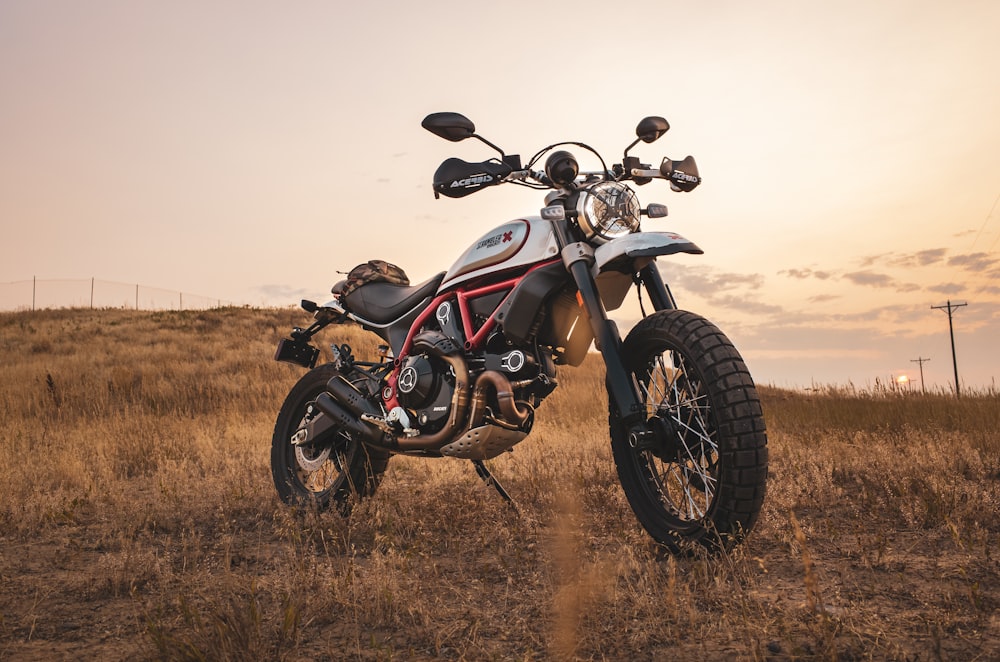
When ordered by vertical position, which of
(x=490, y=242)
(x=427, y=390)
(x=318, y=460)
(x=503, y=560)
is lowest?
(x=503, y=560)

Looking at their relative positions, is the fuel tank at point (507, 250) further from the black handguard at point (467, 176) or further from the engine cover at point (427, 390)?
the engine cover at point (427, 390)

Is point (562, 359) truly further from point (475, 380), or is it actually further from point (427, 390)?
point (427, 390)

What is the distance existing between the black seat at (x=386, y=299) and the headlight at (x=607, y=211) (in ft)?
4.34

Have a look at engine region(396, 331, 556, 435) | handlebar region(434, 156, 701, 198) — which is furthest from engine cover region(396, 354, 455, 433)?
handlebar region(434, 156, 701, 198)

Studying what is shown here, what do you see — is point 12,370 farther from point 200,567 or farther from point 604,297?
point 604,297

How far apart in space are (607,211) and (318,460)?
299cm

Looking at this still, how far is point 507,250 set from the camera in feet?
14.0

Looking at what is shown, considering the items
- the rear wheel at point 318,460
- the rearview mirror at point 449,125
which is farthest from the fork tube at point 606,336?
the rear wheel at point 318,460

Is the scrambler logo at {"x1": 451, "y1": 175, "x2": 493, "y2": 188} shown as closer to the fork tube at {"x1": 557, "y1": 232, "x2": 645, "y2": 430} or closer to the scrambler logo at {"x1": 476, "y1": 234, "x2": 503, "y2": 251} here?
the scrambler logo at {"x1": 476, "y1": 234, "x2": 503, "y2": 251}

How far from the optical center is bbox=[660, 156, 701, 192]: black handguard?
176 inches

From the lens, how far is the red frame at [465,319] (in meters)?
4.29

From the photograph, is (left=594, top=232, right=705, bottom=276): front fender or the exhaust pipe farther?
the exhaust pipe

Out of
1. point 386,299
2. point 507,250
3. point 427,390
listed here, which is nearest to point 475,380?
point 427,390

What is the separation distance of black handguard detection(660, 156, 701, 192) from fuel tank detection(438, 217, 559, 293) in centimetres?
88
